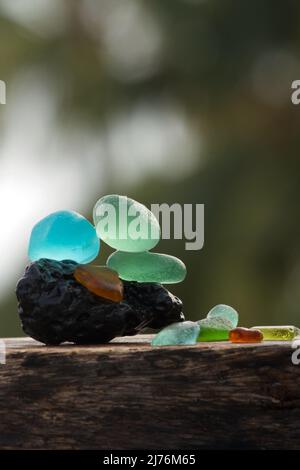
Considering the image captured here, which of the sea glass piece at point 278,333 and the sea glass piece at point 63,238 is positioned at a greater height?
the sea glass piece at point 63,238

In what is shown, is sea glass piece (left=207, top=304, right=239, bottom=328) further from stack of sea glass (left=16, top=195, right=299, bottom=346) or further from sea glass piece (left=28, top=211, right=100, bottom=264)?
sea glass piece (left=28, top=211, right=100, bottom=264)

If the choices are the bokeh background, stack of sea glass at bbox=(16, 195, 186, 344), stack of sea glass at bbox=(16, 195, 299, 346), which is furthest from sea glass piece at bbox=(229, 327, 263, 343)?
the bokeh background

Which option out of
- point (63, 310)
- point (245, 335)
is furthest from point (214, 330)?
point (63, 310)

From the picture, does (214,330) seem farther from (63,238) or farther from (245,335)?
(63,238)

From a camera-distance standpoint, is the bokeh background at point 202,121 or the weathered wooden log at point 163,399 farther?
the bokeh background at point 202,121

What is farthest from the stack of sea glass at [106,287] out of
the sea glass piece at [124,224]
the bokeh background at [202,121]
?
the bokeh background at [202,121]

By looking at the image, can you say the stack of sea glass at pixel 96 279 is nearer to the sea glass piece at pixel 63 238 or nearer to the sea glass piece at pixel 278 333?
the sea glass piece at pixel 63 238

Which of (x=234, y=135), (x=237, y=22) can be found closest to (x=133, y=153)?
(x=234, y=135)
